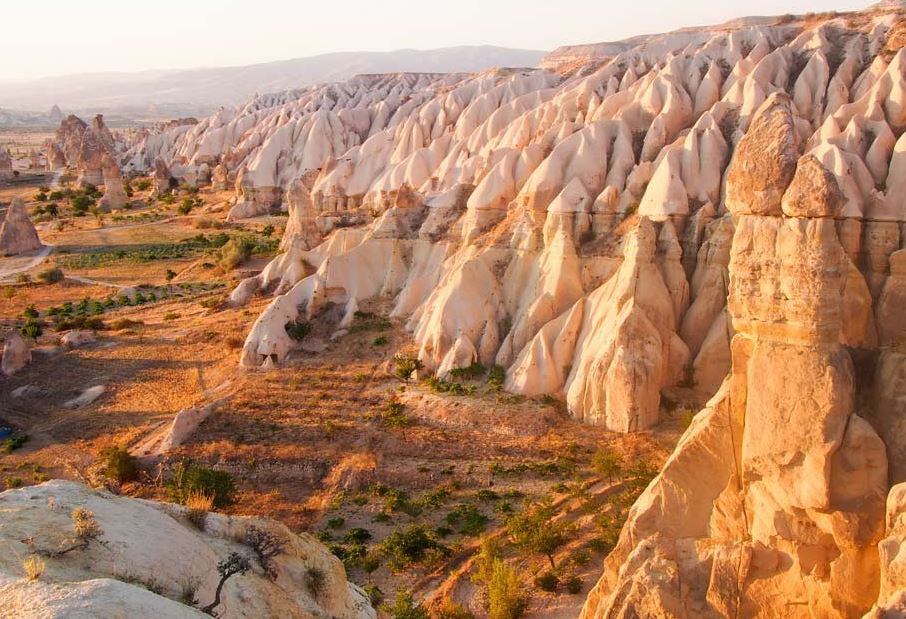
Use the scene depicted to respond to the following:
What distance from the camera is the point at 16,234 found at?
1800 inches

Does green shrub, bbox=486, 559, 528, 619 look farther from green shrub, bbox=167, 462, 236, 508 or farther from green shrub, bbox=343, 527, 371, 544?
green shrub, bbox=167, 462, 236, 508

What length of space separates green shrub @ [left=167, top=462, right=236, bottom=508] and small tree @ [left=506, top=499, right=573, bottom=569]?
6240mm

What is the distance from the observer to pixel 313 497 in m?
16.5

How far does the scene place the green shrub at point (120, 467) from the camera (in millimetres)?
17562

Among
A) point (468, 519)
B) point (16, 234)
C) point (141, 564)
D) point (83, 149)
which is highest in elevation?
point (83, 149)

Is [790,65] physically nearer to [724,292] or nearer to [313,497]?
[724,292]

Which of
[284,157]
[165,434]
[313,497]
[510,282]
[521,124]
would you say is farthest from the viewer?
[284,157]

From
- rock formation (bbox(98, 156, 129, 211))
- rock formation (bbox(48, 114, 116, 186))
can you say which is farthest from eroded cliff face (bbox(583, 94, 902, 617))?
rock formation (bbox(48, 114, 116, 186))

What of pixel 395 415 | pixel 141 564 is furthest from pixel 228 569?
pixel 395 415

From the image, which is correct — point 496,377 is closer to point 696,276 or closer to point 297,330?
point 696,276

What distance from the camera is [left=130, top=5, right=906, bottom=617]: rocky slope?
8.74 m

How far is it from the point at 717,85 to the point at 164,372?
2152 cm

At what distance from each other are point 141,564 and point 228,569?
42.0 inches

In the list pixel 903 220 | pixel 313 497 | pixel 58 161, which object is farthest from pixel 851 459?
pixel 58 161
